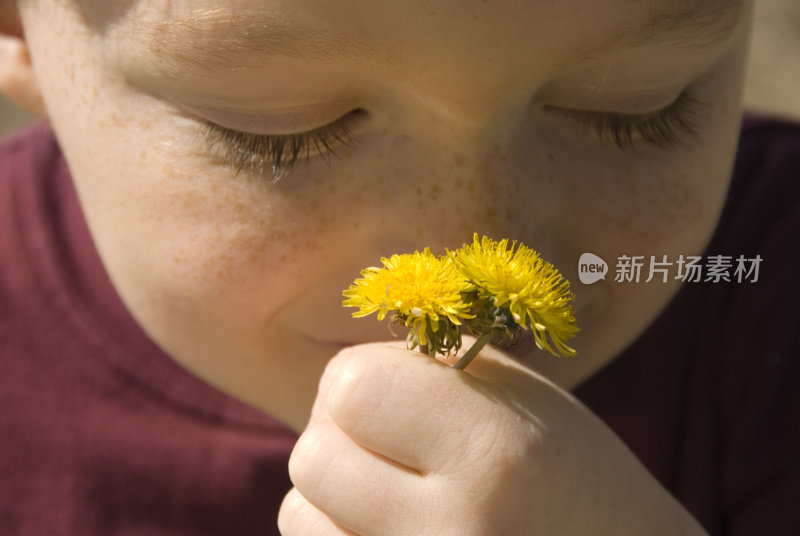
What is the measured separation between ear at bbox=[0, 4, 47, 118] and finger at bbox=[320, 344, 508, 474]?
506 mm

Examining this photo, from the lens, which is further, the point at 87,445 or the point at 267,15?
the point at 87,445

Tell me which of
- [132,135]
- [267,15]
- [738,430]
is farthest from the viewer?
[738,430]

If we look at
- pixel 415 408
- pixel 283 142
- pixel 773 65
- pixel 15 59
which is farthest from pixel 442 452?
pixel 773 65

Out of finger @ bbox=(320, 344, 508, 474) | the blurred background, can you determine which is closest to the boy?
finger @ bbox=(320, 344, 508, 474)

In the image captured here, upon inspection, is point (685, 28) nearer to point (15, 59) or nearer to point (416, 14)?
point (416, 14)

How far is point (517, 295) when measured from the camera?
0.48m

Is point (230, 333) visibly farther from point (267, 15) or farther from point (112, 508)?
point (112, 508)

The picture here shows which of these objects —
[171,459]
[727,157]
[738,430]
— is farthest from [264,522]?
[727,157]

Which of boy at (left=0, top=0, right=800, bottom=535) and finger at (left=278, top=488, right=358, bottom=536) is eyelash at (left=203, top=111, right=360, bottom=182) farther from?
finger at (left=278, top=488, right=358, bottom=536)

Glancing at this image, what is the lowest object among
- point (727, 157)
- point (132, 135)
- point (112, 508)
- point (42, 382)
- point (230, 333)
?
point (112, 508)

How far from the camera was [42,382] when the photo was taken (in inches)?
44.4

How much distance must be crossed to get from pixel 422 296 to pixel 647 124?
328 mm

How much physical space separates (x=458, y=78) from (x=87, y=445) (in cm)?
76

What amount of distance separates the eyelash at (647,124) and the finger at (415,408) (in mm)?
245
